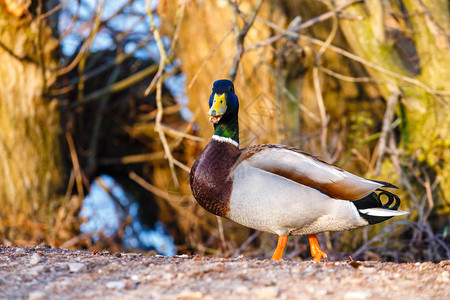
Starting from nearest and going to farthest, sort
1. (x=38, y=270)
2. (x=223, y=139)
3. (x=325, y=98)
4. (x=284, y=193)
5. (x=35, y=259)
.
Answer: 1. (x=38, y=270)
2. (x=35, y=259)
3. (x=284, y=193)
4. (x=223, y=139)
5. (x=325, y=98)

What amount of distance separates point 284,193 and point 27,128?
488 centimetres

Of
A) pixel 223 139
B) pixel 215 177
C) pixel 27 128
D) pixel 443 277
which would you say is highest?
pixel 27 128

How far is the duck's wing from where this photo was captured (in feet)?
12.0

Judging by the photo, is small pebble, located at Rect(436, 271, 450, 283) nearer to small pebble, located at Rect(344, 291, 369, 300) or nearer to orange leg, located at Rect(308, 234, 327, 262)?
small pebble, located at Rect(344, 291, 369, 300)

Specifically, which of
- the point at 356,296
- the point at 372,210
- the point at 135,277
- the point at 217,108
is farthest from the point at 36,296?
the point at 372,210

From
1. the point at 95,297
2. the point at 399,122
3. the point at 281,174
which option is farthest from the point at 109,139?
the point at 95,297

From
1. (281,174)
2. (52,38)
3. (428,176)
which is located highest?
(52,38)

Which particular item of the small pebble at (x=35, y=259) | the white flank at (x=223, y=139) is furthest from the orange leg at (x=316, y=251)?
the small pebble at (x=35, y=259)

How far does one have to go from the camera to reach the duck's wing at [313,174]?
3.67 m

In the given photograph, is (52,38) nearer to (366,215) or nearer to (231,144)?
(231,144)

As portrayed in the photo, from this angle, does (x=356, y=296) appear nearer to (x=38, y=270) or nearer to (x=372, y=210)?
(x=372, y=210)

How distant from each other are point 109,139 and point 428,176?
196 inches

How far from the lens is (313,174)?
369 centimetres

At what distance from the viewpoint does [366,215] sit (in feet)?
12.1
